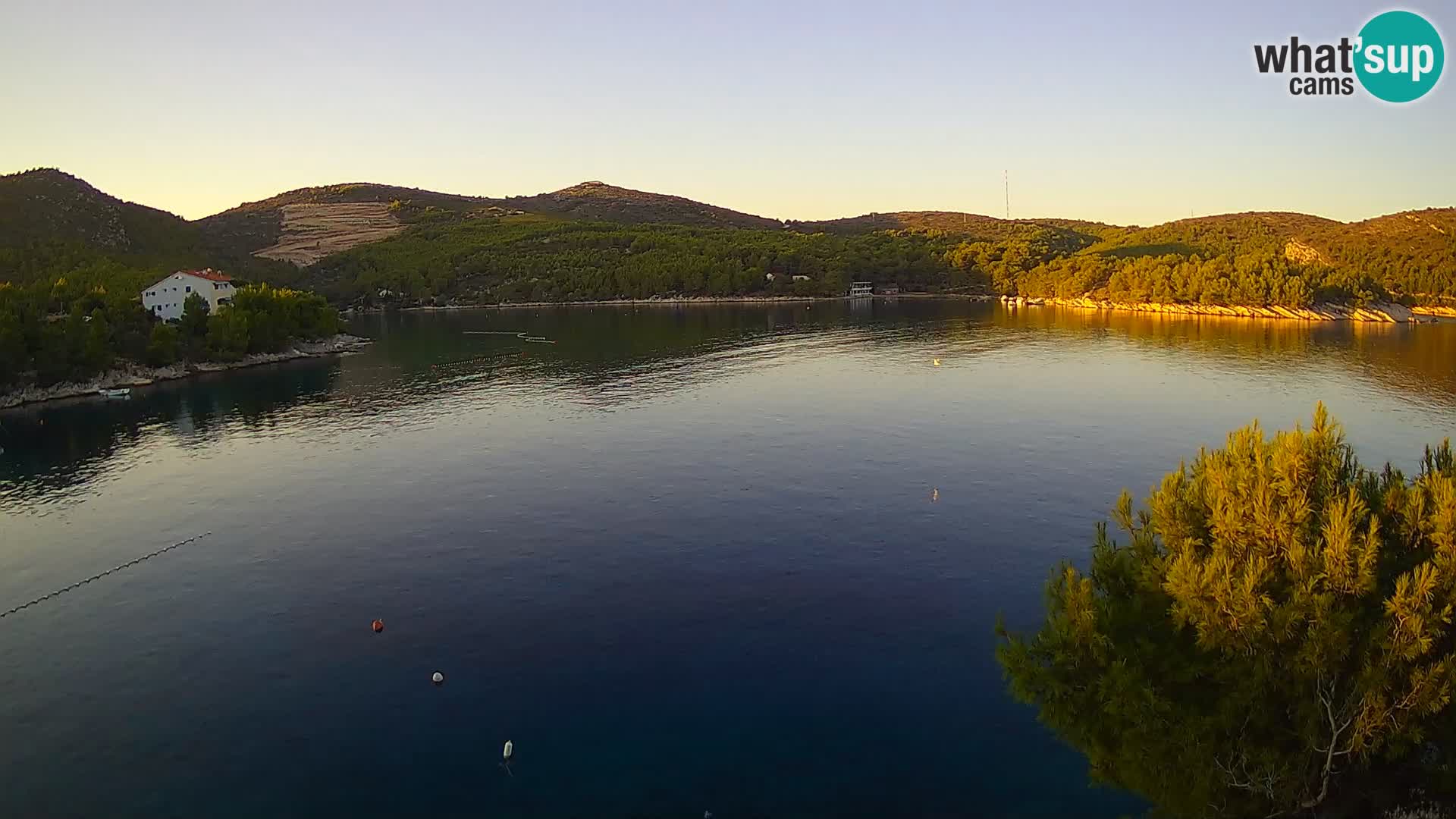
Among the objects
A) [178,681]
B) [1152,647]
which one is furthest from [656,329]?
[1152,647]

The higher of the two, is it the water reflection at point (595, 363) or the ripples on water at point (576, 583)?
the water reflection at point (595, 363)

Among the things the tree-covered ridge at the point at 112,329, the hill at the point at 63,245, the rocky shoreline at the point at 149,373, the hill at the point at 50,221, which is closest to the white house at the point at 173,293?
the tree-covered ridge at the point at 112,329

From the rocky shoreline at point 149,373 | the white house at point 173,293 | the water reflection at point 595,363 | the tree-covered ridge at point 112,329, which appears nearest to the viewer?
the water reflection at point 595,363

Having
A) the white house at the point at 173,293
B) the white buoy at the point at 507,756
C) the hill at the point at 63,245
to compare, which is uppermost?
the hill at the point at 63,245

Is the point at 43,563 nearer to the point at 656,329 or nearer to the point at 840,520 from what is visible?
the point at 840,520

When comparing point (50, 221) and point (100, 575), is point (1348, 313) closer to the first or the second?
point (100, 575)

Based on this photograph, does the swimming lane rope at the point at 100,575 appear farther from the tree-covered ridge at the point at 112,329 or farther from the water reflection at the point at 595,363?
the tree-covered ridge at the point at 112,329

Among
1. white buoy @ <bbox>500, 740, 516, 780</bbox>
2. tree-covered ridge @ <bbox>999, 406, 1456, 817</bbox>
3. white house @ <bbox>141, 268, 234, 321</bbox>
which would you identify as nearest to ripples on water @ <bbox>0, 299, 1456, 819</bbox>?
white buoy @ <bbox>500, 740, 516, 780</bbox>
